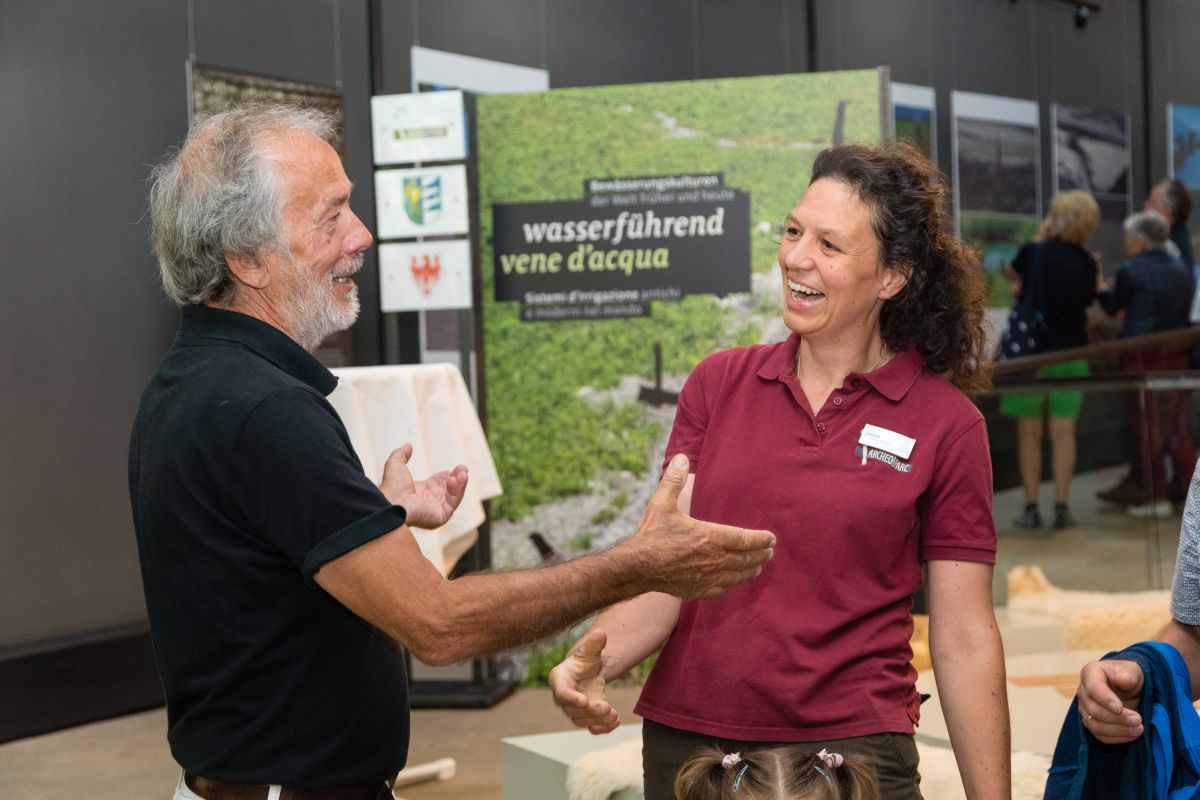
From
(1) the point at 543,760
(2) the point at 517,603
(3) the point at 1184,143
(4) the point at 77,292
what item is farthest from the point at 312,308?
(3) the point at 1184,143

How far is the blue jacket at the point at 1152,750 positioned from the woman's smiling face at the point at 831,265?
0.62m

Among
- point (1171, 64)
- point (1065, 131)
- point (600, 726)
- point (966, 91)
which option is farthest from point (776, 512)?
point (1171, 64)

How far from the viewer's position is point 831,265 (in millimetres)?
1950

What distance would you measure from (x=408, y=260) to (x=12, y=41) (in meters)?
1.73

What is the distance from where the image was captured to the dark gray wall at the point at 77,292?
16.7 feet

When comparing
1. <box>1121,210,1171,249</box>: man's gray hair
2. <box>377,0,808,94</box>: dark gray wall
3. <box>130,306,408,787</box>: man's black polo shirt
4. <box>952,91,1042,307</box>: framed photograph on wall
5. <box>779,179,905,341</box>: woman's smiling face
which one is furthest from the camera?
<box>952,91,1042,307</box>: framed photograph on wall

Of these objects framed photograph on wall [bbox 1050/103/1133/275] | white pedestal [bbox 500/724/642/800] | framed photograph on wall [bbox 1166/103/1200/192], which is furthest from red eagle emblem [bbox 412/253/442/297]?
framed photograph on wall [bbox 1166/103/1200/192]

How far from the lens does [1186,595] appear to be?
1861 mm

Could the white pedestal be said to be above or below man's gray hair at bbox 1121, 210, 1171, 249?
below

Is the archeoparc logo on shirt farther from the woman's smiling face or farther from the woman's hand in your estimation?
the woman's hand

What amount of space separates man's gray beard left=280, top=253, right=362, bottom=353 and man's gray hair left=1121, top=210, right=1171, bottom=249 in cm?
681

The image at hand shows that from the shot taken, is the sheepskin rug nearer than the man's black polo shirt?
No

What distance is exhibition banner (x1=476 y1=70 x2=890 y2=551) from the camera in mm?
5262

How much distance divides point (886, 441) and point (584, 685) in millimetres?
542
